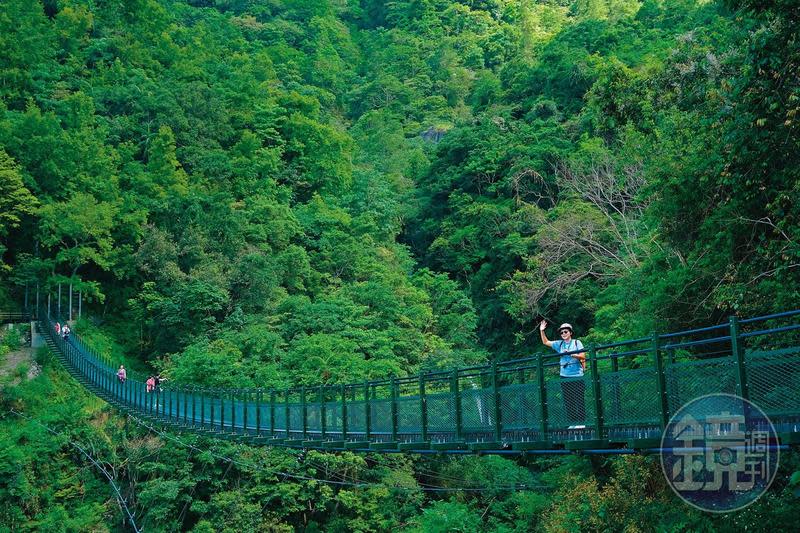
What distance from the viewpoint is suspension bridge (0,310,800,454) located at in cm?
568

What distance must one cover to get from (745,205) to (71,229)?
23541 mm

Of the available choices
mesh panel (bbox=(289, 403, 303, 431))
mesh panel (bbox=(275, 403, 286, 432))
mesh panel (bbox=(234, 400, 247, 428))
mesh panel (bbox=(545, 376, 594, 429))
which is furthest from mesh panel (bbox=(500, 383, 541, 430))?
mesh panel (bbox=(234, 400, 247, 428))

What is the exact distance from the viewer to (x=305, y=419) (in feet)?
41.0

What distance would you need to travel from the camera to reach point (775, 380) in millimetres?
5555

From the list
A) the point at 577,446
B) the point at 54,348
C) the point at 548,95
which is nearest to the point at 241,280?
the point at 54,348

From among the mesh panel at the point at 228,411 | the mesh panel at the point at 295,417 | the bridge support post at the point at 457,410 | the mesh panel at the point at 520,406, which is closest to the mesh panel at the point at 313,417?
the mesh panel at the point at 295,417

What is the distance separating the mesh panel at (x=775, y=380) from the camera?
542cm

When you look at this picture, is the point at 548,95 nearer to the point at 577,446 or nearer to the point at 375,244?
the point at 375,244

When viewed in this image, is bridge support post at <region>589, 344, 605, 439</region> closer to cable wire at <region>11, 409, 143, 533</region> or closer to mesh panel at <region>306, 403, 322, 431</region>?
mesh panel at <region>306, 403, 322, 431</region>

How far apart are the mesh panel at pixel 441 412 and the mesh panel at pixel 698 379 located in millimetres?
3129

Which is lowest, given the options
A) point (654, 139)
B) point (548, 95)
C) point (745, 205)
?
point (745, 205)

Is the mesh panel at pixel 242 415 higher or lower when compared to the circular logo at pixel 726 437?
higher

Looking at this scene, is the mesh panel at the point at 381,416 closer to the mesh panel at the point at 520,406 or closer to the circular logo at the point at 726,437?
the mesh panel at the point at 520,406

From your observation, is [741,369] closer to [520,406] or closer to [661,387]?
[661,387]
